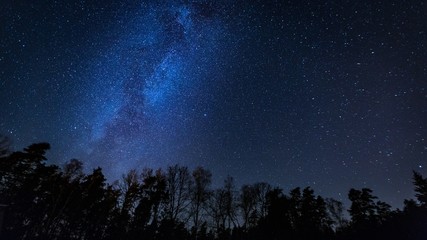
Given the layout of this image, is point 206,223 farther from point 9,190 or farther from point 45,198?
point 9,190

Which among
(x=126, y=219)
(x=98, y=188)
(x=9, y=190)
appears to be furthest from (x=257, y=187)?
(x=9, y=190)

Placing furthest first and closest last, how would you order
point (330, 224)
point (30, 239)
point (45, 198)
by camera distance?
point (330, 224) → point (45, 198) → point (30, 239)

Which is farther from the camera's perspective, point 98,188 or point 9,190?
point 98,188

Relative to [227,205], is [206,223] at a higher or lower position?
lower

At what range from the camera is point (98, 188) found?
129 ft

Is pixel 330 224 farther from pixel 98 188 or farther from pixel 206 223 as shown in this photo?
pixel 98 188

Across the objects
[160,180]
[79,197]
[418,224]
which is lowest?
[418,224]

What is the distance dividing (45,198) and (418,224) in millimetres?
47307

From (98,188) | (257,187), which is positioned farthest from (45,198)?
(257,187)

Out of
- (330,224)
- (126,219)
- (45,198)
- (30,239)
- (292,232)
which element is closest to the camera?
(30,239)

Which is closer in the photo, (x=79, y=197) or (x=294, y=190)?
(x=79, y=197)

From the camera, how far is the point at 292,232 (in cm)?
4206

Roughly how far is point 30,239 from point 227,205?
27.2 metres

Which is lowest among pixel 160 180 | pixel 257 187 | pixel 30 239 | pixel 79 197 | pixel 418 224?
pixel 30 239
